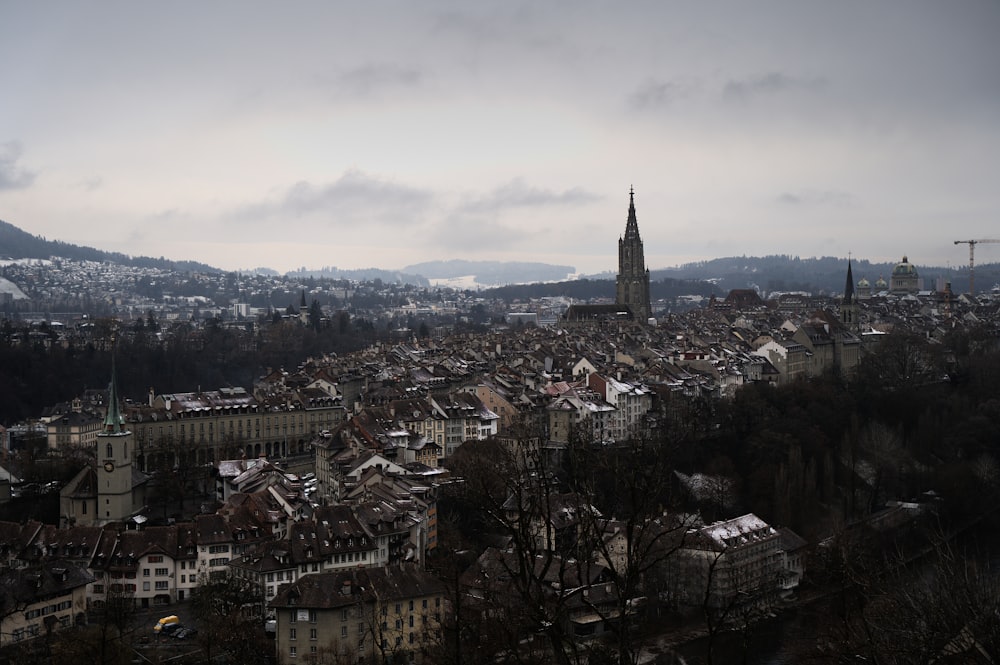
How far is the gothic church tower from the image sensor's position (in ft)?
243

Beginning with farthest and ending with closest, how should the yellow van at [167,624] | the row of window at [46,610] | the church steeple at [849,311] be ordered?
the church steeple at [849,311], the yellow van at [167,624], the row of window at [46,610]

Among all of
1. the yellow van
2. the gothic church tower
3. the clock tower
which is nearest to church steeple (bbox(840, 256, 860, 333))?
the gothic church tower

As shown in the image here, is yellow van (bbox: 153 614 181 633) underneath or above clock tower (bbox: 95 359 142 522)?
underneath

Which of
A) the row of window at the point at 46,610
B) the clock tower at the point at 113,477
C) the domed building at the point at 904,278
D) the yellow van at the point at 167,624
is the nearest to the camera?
the row of window at the point at 46,610

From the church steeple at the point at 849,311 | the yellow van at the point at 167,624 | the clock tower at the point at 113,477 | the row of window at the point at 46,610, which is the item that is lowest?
the yellow van at the point at 167,624

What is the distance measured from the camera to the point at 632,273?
244 feet

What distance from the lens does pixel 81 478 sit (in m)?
26.3

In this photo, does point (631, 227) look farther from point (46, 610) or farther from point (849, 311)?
point (46, 610)

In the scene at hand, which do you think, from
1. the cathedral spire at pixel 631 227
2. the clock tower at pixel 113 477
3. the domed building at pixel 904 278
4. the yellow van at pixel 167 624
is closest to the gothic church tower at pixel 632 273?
the cathedral spire at pixel 631 227

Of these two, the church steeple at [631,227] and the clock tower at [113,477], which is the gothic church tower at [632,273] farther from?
the clock tower at [113,477]

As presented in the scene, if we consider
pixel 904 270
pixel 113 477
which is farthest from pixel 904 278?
pixel 113 477

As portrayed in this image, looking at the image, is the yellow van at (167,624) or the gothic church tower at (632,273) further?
the gothic church tower at (632,273)

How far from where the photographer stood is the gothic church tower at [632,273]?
74062 mm

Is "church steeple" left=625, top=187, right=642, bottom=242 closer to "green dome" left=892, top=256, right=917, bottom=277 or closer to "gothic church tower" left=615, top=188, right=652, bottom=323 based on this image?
"gothic church tower" left=615, top=188, right=652, bottom=323
